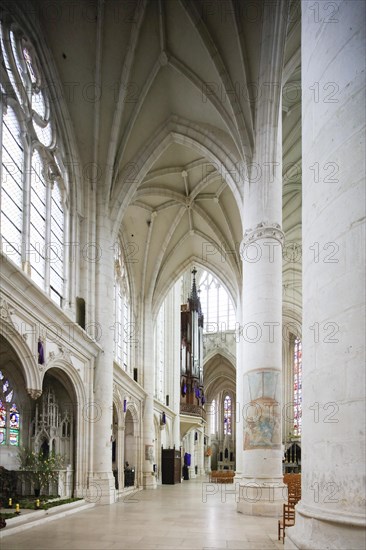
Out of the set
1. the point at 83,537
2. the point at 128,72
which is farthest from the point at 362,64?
the point at 128,72

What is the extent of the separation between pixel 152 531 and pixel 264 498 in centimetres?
403

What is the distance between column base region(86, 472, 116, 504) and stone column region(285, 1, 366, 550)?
14.0 m

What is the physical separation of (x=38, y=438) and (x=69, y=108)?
35.0 ft

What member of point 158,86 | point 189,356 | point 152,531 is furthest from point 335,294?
point 189,356

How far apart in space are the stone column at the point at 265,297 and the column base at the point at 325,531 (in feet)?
33.8

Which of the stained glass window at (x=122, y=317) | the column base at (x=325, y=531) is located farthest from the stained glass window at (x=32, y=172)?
the column base at (x=325, y=531)

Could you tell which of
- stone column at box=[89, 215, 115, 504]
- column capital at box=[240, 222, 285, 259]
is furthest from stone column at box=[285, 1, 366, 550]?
stone column at box=[89, 215, 115, 504]

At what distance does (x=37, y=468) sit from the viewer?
1577 centimetres

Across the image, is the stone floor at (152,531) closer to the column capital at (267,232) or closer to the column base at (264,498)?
the column base at (264,498)

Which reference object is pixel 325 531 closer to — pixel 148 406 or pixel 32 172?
pixel 32 172

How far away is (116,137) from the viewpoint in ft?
66.4

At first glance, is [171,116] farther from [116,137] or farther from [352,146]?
[352,146]

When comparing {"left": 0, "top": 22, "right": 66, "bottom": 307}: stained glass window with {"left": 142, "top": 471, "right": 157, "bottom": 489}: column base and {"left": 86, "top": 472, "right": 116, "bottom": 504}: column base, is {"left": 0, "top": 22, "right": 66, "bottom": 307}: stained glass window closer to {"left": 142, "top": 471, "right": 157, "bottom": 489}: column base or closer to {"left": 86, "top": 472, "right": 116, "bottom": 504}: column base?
{"left": 86, "top": 472, "right": 116, "bottom": 504}: column base

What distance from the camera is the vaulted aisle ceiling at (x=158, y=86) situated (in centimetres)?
1711
